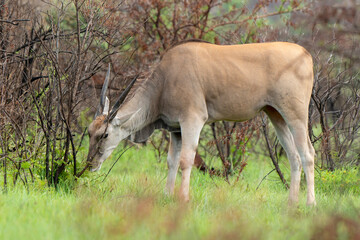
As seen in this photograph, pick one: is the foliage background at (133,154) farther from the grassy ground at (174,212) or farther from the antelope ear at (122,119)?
the antelope ear at (122,119)

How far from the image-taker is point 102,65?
24.0ft

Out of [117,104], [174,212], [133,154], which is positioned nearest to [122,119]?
[117,104]

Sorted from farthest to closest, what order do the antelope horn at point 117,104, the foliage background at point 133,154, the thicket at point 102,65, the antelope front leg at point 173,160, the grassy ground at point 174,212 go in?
the antelope front leg at point 173,160 → the antelope horn at point 117,104 → the thicket at point 102,65 → the foliage background at point 133,154 → the grassy ground at point 174,212

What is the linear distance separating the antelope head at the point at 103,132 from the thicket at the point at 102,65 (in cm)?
18

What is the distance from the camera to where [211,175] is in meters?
8.59

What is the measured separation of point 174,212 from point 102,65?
2882 mm

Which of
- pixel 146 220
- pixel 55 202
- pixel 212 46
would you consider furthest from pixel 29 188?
pixel 212 46

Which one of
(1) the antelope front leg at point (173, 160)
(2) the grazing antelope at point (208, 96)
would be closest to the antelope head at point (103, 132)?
(2) the grazing antelope at point (208, 96)

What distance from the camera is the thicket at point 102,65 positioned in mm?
6312

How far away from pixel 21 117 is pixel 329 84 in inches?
171

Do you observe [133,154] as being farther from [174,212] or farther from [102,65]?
[174,212]

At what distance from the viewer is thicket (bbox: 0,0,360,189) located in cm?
631

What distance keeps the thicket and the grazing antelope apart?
376 millimetres

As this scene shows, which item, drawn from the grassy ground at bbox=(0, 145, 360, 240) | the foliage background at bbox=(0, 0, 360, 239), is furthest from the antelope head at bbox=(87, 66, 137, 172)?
the grassy ground at bbox=(0, 145, 360, 240)
